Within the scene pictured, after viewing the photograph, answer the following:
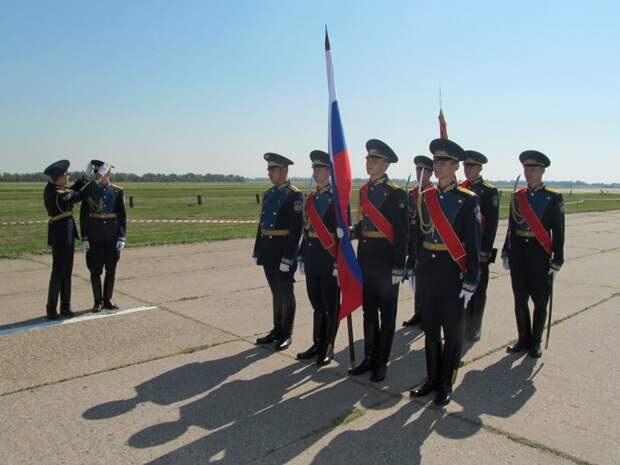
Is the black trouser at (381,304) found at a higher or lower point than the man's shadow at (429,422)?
higher

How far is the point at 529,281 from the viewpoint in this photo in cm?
561

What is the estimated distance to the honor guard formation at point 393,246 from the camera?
14.3 feet

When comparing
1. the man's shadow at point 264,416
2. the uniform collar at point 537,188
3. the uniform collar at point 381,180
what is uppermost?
the uniform collar at point 381,180

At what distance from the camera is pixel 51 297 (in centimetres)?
666

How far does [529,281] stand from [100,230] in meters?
5.44

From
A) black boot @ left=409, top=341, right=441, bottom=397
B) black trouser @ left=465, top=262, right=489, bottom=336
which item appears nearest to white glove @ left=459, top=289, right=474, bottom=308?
black boot @ left=409, top=341, right=441, bottom=397

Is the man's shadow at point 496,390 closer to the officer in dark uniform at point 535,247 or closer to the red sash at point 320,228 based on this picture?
the officer in dark uniform at point 535,247

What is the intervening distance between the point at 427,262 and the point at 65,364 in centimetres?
353

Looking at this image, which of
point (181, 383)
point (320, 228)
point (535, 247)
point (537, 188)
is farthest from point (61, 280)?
point (537, 188)

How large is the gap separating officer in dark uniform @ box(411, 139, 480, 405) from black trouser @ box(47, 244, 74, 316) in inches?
186

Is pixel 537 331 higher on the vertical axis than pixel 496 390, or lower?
higher

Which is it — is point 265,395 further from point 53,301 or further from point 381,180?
point 53,301

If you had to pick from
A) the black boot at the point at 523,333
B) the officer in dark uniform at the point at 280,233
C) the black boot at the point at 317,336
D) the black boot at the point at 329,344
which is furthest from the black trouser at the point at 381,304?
the black boot at the point at 523,333

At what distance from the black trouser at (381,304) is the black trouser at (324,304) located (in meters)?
0.41
